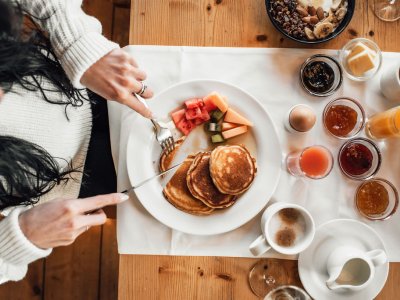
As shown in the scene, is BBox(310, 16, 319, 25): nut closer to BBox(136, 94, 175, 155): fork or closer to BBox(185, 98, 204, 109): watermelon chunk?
BBox(185, 98, 204, 109): watermelon chunk

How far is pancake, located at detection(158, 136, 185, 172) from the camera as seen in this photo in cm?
116

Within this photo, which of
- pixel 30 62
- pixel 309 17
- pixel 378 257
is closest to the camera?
pixel 30 62

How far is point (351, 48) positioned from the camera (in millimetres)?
1156

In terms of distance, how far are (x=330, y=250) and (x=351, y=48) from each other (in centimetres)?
56

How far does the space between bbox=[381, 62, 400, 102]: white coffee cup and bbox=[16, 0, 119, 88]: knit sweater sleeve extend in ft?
2.41

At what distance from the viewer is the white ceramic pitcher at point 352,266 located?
104 centimetres

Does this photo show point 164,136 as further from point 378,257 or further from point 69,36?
point 378,257

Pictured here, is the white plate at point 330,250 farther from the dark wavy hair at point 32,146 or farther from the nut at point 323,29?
→ the dark wavy hair at point 32,146

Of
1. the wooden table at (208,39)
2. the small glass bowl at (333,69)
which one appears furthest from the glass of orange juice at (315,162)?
the wooden table at (208,39)

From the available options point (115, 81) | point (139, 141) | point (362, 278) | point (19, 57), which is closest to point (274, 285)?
point (362, 278)

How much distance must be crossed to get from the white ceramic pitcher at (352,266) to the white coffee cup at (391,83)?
43cm

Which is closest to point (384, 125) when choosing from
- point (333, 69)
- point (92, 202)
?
point (333, 69)

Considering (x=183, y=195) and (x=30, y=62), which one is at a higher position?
(x=30, y=62)

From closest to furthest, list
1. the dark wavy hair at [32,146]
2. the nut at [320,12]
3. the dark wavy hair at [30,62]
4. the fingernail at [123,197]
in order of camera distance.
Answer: the dark wavy hair at [30,62] → the dark wavy hair at [32,146] → the fingernail at [123,197] → the nut at [320,12]
